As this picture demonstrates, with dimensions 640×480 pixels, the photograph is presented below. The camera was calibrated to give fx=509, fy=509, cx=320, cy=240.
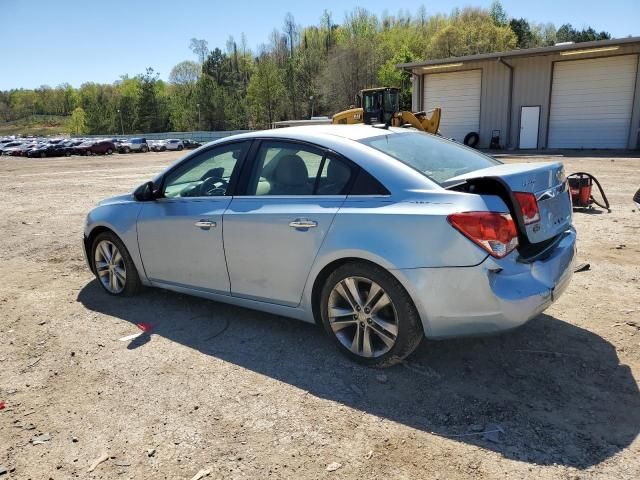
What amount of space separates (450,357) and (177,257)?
241 cm

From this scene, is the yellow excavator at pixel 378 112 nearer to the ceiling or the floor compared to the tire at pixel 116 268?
nearer to the ceiling

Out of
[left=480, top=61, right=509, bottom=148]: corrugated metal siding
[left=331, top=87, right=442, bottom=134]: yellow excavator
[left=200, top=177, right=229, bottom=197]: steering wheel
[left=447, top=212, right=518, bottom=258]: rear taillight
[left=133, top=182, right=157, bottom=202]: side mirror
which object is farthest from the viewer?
[left=480, top=61, right=509, bottom=148]: corrugated metal siding

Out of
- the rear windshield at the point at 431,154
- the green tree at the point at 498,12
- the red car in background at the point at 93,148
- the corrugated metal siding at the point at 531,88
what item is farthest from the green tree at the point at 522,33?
the rear windshield at the point at 431,154

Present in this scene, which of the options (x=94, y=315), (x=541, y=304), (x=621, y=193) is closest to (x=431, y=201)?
(x=541, y=304)

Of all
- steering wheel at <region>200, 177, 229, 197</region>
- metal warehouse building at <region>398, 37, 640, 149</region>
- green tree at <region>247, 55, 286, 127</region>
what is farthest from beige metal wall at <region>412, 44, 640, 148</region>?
green tree at <region>247, 55, 286, 127</region>

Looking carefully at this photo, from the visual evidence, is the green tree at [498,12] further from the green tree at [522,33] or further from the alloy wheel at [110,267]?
the alloy wheel at [110,267]

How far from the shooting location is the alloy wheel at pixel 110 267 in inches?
199

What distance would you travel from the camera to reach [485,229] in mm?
2973

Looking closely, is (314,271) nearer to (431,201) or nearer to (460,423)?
(431,201)

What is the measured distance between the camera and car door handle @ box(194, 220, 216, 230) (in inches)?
161

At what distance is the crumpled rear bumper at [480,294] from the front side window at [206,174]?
180cm

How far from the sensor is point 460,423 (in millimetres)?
2883

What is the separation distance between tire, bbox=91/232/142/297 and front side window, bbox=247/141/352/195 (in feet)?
5.67

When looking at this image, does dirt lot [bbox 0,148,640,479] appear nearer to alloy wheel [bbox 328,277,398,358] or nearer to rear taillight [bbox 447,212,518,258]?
alloy wheel [bbox 328,277,398,358]
